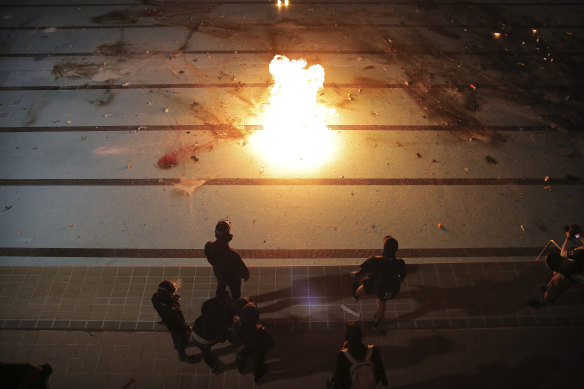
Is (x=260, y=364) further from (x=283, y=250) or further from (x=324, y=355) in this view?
(x=283, y=250)

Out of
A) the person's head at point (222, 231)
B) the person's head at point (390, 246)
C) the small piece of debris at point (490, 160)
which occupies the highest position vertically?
the small piece of debris at point (490, 160)

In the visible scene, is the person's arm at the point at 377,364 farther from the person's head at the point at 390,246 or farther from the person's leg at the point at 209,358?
the person's leg at the point at 209,358

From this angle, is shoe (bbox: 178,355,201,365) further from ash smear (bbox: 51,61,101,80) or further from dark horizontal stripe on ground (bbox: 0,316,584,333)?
ash smear (bbox: 51,61,101,80)

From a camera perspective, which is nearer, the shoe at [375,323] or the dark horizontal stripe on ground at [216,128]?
the shoe at [375,323]

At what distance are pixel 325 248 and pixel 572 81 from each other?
7641 mm

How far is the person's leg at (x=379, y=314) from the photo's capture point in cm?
392

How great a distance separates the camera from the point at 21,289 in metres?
4.69

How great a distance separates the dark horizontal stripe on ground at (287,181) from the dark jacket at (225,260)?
8.08 ft

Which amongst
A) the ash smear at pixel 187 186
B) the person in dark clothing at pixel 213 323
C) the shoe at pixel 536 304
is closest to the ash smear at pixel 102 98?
the ash smear at pixel 187 186

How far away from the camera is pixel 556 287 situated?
408 cm

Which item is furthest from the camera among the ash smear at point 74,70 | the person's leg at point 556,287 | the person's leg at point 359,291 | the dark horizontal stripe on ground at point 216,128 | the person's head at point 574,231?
the ash smear at point 74,70

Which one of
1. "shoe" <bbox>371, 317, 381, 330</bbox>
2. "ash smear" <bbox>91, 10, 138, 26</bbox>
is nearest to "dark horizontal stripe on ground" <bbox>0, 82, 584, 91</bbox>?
"ash smear" <bbox>91, 10, 138, 26</bbox>

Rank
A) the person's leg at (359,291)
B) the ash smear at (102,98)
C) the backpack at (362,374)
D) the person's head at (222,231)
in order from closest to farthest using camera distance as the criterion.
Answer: the backpack at (362,374)
the person's head at (222,231)
the person's leg at (359,291)
the ash smear at (102,98)

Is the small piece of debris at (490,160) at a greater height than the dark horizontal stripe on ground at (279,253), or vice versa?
the small piece of debris at (490,160)
